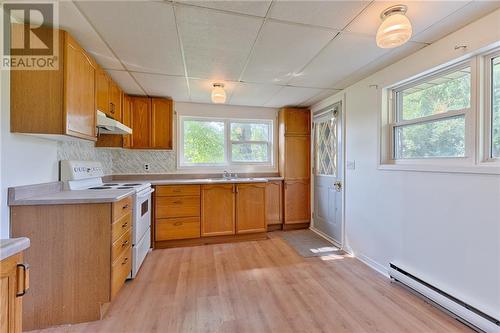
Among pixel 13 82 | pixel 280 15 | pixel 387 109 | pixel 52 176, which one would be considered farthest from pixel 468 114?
pixel 52 176

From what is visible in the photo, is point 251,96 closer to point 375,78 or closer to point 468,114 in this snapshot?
point 375,78

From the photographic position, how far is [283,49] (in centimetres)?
196

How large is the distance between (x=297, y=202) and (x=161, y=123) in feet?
8.47

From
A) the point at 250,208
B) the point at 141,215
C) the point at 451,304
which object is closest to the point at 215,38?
the point at 141,215

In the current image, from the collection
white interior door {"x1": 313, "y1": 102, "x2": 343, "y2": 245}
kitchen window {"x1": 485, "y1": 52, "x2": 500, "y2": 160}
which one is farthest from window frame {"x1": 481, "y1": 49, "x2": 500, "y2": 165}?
white interior door {"x1": 313, "y1": 102, "x2": 343, "y2": 245}

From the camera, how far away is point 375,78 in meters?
2.48

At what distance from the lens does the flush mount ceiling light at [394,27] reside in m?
1.37

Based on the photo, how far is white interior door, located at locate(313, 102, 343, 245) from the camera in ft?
10.5

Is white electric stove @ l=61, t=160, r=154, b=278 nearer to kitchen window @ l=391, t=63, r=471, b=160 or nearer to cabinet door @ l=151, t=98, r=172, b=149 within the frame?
cabinet door @ l=151, t=98, r=172, b=149

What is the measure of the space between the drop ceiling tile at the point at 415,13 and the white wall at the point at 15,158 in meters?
2.45

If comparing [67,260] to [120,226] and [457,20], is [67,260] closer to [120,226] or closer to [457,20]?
[120,226]

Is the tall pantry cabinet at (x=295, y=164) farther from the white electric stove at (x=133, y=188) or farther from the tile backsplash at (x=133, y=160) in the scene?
the white electric stove at (x=133, y=188)

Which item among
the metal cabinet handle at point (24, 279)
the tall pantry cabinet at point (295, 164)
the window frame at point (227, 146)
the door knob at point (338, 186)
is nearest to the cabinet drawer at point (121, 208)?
the metal cabinet handle at point (24, 279)

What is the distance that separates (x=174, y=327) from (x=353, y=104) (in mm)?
2967
